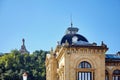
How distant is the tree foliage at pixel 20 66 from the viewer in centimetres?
9519

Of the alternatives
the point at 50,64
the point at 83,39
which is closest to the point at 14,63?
the point at 50,64

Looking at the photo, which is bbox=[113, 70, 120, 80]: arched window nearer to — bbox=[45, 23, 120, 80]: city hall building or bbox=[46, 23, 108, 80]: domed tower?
bbox=[45, 23, 120, 80]: city hall building

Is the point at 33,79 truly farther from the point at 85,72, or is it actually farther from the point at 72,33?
the point at 85,72

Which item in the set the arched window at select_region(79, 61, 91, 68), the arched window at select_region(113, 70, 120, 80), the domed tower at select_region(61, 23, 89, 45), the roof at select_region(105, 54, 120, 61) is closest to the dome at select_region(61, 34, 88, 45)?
the domed tower at select_region(61, 23, 89, 45)

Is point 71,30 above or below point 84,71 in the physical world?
above

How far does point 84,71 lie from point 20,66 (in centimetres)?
4893

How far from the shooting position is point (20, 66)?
101m

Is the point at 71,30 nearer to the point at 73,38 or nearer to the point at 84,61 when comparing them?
the point at 73,38

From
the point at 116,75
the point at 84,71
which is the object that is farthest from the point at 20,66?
the point at 84,71

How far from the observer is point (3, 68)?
99.1 meters

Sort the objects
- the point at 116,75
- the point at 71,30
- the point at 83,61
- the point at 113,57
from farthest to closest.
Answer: the point at 71,30 < the point at 113,57 < the point at 116,75 < the point at 83,61

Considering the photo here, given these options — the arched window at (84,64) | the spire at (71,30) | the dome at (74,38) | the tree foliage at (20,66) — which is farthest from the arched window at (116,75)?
the tree foliage at (20,66)

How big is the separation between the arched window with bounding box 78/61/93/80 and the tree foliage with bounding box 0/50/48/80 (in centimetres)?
4252

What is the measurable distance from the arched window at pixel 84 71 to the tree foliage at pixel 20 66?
140 ft
